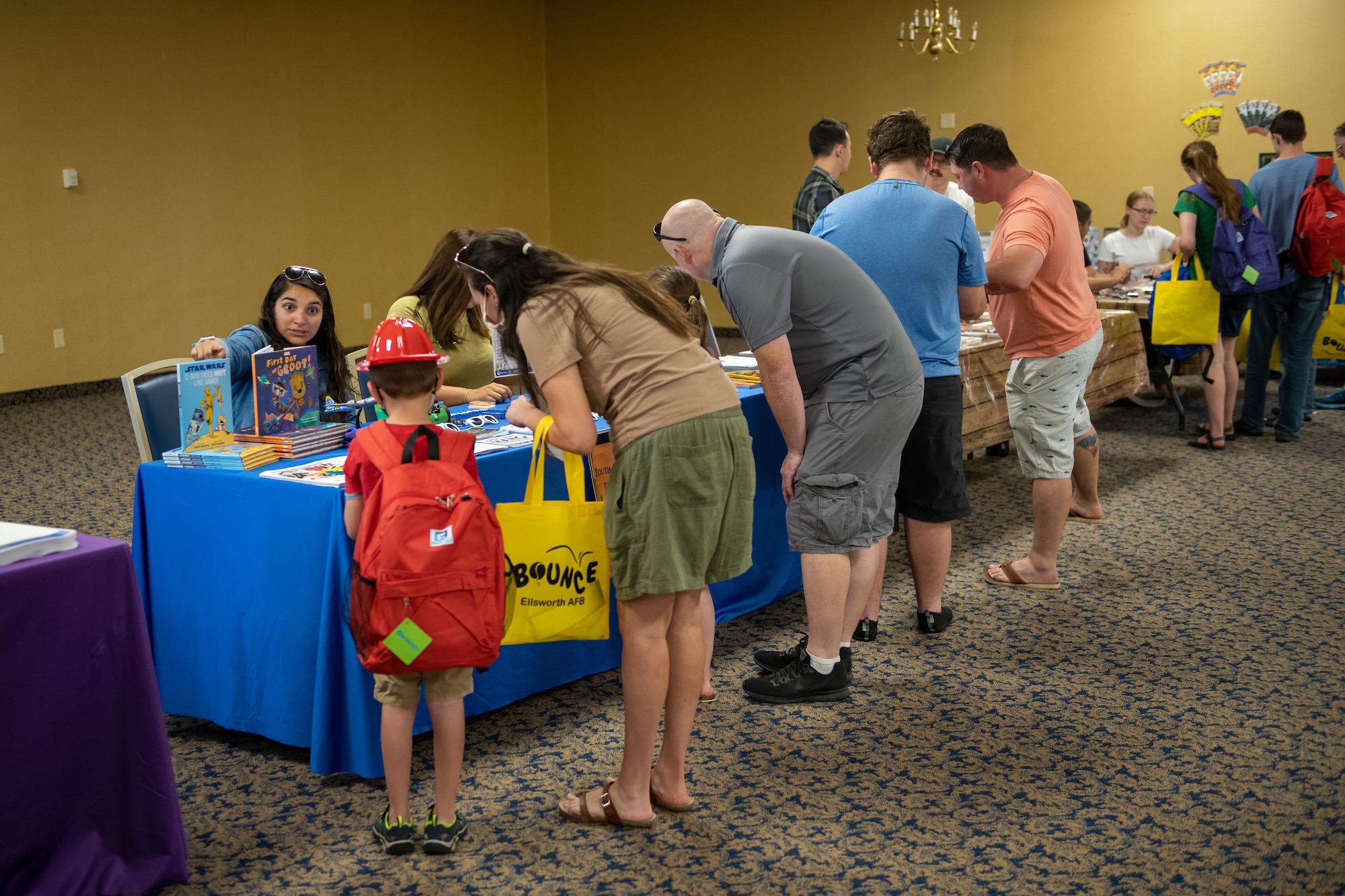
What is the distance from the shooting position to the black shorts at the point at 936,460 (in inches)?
127

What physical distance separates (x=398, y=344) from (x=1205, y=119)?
824 cm

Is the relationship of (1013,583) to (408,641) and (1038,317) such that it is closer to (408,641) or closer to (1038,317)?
(1038,317)

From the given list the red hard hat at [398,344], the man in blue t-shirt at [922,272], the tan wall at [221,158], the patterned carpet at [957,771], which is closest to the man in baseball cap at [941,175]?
the man in blue t-shirt at [922,272]

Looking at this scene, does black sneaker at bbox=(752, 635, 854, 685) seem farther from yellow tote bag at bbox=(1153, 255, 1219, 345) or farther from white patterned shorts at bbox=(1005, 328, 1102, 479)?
yellow tote bag at bbox=(1153, 255, 1219, 345)

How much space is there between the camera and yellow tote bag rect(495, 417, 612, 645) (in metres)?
2.28

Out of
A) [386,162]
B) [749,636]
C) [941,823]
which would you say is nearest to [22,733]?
[941,823]

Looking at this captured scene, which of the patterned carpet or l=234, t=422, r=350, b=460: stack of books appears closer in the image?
the patterned carpet

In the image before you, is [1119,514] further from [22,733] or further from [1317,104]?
[1317,104]

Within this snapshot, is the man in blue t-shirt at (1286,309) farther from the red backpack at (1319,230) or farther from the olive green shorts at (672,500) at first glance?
the olive green shorts at (672,500)

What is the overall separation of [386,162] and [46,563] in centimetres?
901

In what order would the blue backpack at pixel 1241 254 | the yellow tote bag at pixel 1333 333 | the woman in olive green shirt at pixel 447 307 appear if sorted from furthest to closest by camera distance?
the yellow tote bag at pixel 1333 333
the blue backpack at pixel 1241 254
the woman in olive green shirt at pixel 447 307

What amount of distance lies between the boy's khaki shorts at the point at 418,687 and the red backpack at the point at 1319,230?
218 inches

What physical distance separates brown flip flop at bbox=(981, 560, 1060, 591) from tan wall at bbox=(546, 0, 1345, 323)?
622cm

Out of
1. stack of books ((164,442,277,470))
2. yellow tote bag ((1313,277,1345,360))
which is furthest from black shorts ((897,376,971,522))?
yellow tote bag ((1313,277,1345,360))
